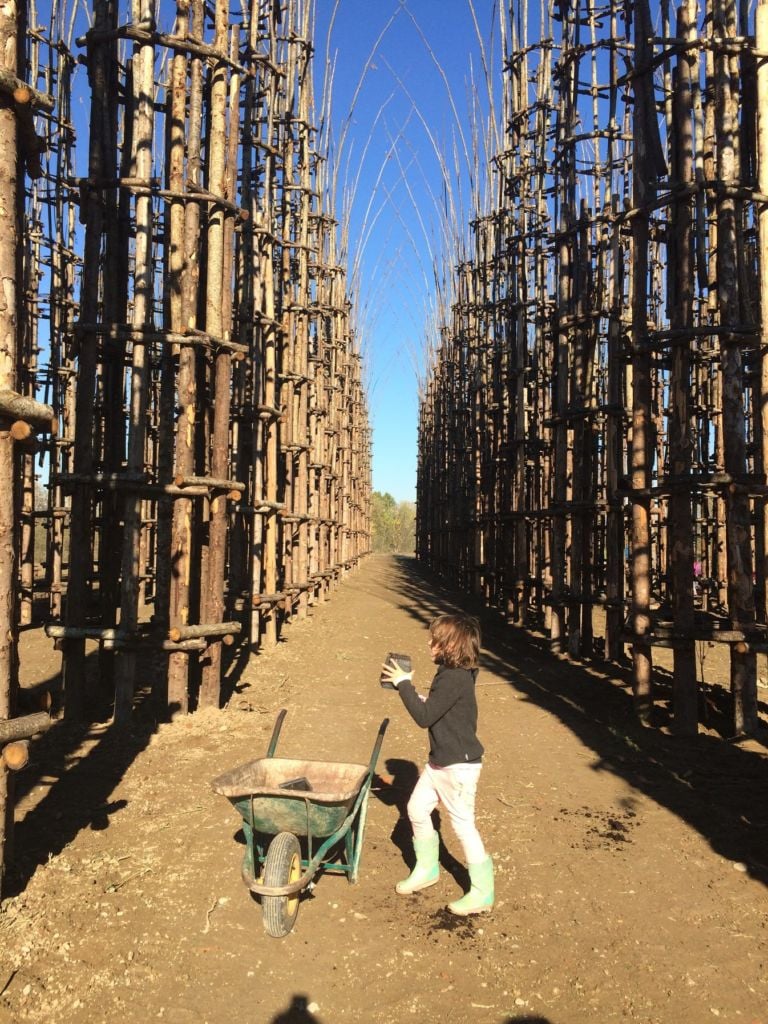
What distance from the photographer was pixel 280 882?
371 cm

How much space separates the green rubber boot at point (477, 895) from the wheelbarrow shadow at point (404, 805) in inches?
15.3

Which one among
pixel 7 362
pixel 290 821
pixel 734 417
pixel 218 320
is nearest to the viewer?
pixel 7 362

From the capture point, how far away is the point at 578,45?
1159 centimetres

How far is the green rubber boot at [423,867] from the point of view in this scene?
4203mm

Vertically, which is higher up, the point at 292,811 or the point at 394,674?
the point at 394,674

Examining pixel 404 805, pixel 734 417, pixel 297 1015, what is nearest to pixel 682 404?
pixel 734 417

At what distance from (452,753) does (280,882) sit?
1.05 m

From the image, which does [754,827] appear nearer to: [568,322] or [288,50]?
[568,322]

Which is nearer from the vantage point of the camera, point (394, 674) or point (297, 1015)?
point (297, 1015)

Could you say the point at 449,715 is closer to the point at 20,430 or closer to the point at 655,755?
the point at 20,430

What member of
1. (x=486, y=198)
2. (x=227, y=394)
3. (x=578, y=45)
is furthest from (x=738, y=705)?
(x=486, y=198)

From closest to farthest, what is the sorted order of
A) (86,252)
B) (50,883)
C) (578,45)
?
(50,883) → (86,252) → (578,45)

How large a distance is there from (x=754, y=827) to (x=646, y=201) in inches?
239

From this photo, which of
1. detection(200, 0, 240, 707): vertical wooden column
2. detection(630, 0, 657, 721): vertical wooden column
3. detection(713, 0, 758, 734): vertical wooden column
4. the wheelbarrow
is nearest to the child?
the wheelbarrow
